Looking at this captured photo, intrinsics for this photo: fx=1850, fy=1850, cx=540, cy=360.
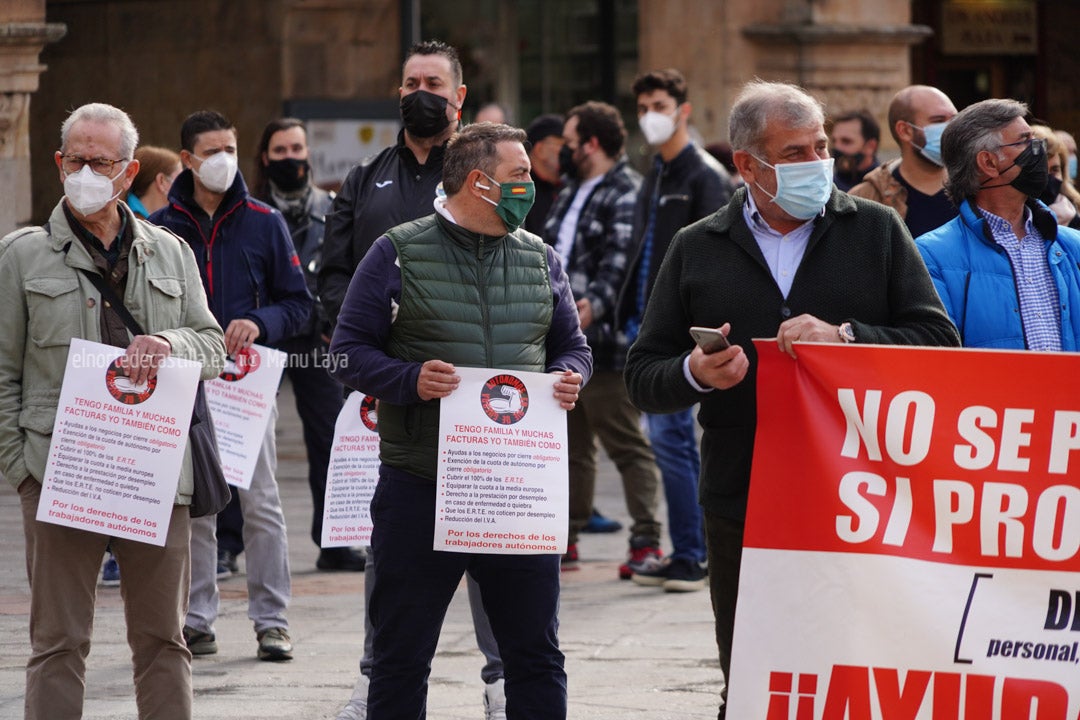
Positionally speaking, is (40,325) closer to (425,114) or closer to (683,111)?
(425,114)

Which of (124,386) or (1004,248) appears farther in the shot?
(1004,248)

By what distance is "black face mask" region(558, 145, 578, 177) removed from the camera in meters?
9.18

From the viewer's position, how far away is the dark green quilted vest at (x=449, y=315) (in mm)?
5016

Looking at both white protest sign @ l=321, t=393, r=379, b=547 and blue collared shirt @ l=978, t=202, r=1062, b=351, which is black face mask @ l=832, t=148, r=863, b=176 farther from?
blue collared shirt @ l=978, t=202, r=1062, b=351

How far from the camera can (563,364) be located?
523 centimetres

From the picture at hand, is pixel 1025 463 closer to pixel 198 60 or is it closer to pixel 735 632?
pixel 735 632

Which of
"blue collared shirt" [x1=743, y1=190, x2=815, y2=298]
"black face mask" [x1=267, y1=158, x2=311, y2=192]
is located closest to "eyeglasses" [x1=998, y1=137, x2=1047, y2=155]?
"blue collared shirt" [x1=743, y1=190, x2=815, y2=298]

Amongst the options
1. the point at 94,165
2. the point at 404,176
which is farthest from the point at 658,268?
the point at 94,165

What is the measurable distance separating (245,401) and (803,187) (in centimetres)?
320

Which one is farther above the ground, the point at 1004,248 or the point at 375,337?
the point at 1004,248

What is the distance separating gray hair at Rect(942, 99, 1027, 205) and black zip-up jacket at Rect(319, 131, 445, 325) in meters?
1.69

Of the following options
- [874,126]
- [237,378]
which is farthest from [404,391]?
[874,126]

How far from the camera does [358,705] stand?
5.91 m

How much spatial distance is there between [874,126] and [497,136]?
5.79 m
